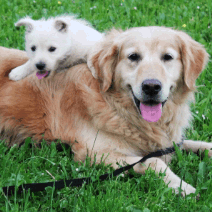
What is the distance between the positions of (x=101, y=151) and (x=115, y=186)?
519mm

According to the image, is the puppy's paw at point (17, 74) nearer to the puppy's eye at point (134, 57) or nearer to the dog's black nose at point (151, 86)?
the puppy's eye at point (134, 57)

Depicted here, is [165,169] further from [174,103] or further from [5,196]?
[5,196]

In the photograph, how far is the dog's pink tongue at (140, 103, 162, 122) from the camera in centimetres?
252

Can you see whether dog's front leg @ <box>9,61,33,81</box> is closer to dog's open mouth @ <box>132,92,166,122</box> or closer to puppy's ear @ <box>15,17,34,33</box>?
puppy's ear @ <box>15,17,34,33</box>

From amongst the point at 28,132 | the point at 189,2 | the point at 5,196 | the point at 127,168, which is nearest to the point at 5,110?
the point at 28,132

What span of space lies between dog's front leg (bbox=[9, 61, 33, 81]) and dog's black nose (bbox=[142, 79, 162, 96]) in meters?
1.35

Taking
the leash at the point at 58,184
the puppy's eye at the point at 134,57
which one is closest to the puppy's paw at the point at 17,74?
the puppy's eye at the point at 134,57

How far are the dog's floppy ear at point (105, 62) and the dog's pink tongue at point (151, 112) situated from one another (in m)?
0.39

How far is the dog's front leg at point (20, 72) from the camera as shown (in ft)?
10.1

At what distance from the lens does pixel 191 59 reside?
Result: 2635 millimetres

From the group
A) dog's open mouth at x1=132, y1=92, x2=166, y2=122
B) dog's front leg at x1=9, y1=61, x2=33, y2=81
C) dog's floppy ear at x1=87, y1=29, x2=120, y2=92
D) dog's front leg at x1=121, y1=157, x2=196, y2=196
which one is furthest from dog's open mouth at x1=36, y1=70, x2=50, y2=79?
dog's front leg at x1=121, y1=157, x2=196, y2=196

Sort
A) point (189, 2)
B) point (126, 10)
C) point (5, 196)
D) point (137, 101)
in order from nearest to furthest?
point (5, 196)
point (137, 101)
point (126, 10)
point (189, 2)

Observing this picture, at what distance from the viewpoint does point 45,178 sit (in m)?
→ 2.35

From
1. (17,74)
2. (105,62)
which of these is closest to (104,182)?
(105,62)
